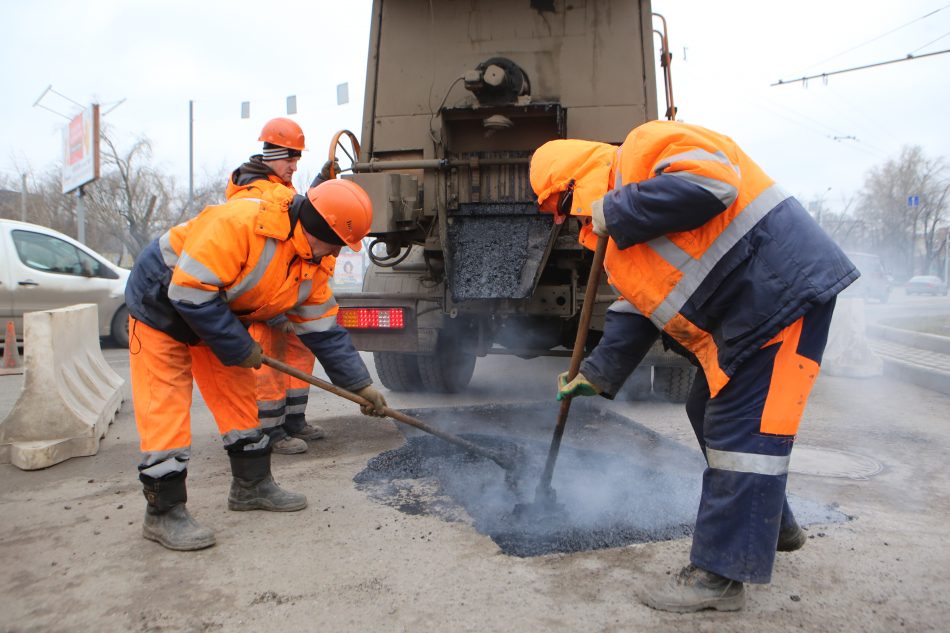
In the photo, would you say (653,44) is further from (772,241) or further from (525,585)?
(525,585)

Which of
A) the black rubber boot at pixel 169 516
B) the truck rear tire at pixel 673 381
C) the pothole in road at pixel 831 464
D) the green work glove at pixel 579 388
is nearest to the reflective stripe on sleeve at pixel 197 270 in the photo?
the black rubber boot at pixel 169 516

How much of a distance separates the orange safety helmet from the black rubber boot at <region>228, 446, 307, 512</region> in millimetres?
1055

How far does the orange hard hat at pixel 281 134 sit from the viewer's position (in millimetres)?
4086

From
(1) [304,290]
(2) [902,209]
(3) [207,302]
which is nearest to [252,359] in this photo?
(3) [207,302]

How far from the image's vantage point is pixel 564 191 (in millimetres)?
2529

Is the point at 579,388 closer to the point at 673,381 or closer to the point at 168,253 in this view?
the point at 168,253

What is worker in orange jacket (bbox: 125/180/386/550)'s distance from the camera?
8.79 ft

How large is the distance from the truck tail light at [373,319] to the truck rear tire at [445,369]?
17.7 inches

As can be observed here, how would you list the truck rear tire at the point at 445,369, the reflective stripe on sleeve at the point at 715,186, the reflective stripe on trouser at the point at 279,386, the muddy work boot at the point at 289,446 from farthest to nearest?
the truck rear tire at the point at 445,369 → the muddy work boot at the point at 289,446 → the reflective stripe on trouser at the point at 279,386 → the reflective stripe on sleeve at the point at 715,186

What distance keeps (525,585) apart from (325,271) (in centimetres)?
173

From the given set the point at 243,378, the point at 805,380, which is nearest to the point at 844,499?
the point at 805,380

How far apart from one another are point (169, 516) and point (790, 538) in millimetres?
2302

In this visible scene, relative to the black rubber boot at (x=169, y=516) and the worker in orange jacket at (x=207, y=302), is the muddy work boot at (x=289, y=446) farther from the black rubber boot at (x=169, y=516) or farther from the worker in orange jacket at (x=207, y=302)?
the black rubber boot at (x=169, y=516)

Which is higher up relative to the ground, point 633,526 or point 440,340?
point 440,340
